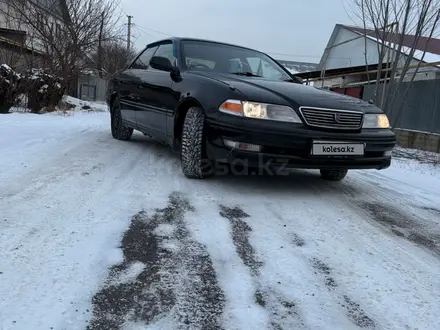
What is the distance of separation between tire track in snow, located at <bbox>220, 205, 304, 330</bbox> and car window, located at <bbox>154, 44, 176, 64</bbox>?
8.71 ft

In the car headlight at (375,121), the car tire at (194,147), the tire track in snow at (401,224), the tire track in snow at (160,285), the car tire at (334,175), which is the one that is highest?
the car headlight at (375,121)

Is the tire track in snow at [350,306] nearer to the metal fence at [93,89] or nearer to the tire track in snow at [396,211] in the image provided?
the tire track in snow at [396,211]

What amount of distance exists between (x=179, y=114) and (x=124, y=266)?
2389 millimetres

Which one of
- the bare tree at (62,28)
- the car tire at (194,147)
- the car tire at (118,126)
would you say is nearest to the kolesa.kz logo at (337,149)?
the car tire at (194,147)

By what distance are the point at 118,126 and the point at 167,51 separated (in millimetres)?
1817

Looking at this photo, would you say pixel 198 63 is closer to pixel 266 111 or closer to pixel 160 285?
pixel 266 111

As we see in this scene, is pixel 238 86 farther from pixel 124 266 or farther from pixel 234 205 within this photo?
pixel 124 266

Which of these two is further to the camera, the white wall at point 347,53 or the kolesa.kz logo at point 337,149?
the white wall at point 347,53

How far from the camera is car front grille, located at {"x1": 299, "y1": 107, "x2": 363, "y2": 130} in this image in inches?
142

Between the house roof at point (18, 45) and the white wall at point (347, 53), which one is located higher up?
the white wall at point (347, 53)

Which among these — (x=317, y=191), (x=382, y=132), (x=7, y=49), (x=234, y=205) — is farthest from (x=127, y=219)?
(x=7, y=49)

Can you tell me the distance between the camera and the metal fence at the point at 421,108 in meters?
10.7

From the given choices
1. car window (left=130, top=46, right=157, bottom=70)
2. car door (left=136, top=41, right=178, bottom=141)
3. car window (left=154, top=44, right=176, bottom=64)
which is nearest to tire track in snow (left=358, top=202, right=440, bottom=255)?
car door (left=136, top=41, right=178, bottom=141)

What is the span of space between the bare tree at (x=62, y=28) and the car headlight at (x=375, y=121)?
12.5m
